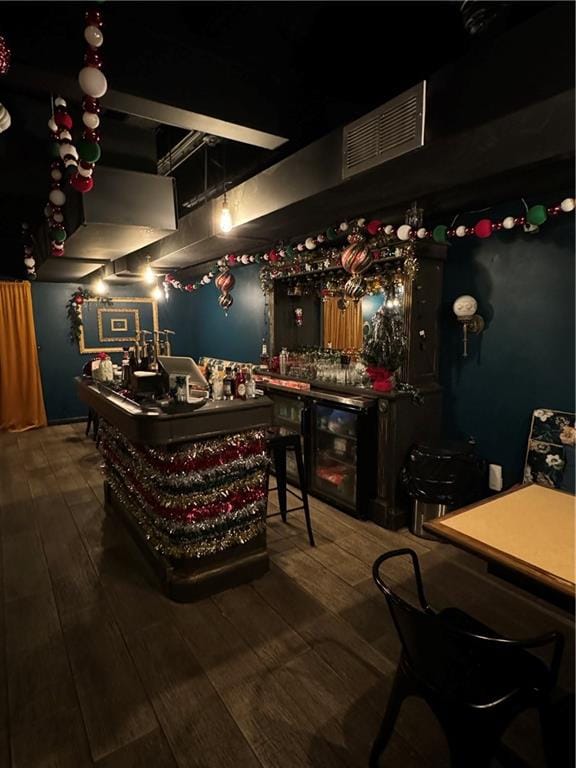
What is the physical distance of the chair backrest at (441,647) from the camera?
112cm

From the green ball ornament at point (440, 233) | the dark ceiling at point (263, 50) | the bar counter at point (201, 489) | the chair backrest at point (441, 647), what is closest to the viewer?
the chair backrest at point (441, 647)

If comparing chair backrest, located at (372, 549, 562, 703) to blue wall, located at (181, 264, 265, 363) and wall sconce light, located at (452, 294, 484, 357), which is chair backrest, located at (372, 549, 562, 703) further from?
blue wall, located at (181, 264, 265, 363)

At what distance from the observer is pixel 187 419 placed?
2.35 m

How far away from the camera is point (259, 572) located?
2.74 metres

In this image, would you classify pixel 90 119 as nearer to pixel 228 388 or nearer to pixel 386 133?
pixel 386 133

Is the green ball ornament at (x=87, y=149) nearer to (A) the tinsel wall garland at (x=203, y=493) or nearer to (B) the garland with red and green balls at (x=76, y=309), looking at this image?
(A) the tinsel wall garland at (x=203, y=493)

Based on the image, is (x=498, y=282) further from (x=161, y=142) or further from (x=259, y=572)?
(x=161, y=142)

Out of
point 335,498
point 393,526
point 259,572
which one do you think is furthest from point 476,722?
point 335,498

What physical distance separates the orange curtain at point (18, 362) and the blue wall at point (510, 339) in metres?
6.18

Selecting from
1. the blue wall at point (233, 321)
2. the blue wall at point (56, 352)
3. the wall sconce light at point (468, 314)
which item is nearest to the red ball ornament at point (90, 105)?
the wall sconce light at point (468, 314)

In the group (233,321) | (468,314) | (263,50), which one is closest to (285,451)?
(468,314)

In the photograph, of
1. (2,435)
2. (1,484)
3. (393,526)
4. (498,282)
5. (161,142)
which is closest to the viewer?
(498,282)

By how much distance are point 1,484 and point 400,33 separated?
507cm

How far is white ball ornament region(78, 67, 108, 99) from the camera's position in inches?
63.9
